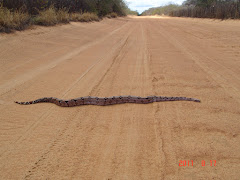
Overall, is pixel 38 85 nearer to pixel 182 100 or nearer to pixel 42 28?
pixel 182 100

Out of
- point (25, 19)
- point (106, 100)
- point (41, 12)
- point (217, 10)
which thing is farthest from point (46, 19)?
point (217, 10)

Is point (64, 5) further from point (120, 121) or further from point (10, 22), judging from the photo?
point (120, 121)

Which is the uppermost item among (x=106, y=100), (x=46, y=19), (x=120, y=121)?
(x=46, y=19)

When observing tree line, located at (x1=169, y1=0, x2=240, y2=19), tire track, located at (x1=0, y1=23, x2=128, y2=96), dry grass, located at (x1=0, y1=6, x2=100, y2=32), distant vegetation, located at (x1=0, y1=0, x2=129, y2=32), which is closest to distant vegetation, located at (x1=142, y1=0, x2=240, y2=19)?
tree line, located at (x1=169, y1=0, x2=240, y2=19)

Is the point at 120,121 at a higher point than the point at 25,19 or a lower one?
lower

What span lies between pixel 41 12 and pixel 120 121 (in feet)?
39.8

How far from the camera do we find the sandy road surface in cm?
266

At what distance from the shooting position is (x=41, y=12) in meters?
12.9

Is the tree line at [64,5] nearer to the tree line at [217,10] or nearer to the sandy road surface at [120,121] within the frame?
the sandy road surface at [120,121]

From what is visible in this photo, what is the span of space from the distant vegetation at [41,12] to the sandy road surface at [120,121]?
2855 mm

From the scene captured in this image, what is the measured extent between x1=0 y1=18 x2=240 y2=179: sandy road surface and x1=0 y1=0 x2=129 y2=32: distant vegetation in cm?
286

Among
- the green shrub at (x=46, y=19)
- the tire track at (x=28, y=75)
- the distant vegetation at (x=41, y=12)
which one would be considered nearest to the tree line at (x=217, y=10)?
the distant vegetation at (x=41, y=12)

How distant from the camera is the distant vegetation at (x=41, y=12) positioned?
31.6 ft
